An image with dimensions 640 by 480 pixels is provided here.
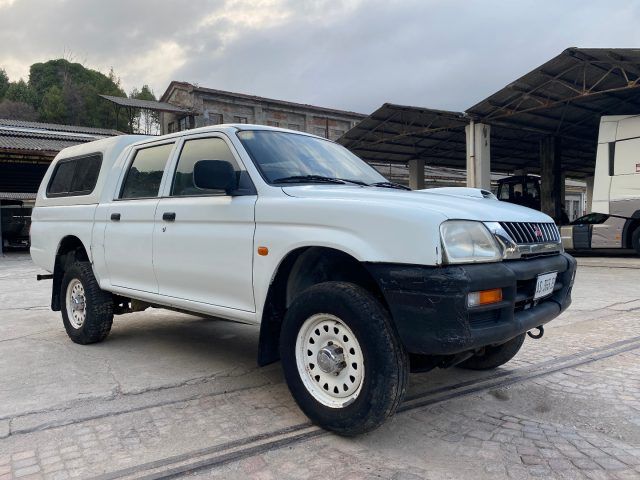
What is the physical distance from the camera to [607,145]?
1385 centimetres

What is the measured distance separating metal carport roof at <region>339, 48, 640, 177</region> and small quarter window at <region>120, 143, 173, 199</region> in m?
12.3

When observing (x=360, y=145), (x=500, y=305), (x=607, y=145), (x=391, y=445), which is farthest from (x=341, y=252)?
(x=360, y=145)

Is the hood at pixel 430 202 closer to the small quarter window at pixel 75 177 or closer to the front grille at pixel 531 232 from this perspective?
the front grille at pixel 531 232

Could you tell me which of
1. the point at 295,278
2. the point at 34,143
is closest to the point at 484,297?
the point at 295,278

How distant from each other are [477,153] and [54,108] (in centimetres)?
4080

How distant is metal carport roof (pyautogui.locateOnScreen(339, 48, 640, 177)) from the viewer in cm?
1438

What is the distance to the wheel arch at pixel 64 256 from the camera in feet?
18.5

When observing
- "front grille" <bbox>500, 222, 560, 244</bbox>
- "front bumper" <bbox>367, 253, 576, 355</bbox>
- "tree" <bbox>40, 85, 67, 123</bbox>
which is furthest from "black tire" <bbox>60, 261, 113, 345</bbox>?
"tree" <bbox>40, 85, 67, 123</bbox>

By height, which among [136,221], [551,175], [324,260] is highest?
[551,175]

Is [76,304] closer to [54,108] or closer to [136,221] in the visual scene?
[136,221]

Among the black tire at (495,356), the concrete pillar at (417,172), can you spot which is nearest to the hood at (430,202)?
the black tire at (495,356)

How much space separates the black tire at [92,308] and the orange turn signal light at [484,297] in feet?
12.5

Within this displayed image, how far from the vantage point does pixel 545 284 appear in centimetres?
334

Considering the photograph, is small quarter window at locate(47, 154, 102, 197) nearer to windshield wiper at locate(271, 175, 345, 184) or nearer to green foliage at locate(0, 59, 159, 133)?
windshield wiper at locate(271, 175, 345, 184)
